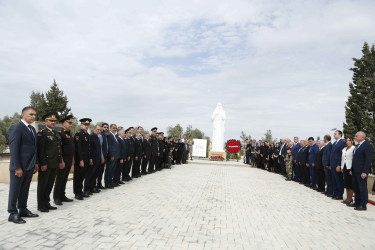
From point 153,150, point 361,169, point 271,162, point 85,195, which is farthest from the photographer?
point 271,162

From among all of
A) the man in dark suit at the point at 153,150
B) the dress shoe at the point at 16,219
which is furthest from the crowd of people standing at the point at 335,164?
the dress shoe at the point at 16,219

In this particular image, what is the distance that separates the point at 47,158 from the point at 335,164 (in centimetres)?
801

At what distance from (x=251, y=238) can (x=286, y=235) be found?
0.68 metres

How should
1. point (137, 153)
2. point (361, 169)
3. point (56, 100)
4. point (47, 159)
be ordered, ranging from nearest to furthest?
point (47, 159)
point (361, 169)
point (137, 153)
point (56, 100)

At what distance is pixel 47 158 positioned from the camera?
5.79m

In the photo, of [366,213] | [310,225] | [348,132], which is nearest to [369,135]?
[348,132]

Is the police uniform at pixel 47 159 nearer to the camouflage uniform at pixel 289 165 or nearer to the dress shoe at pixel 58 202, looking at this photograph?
the dress shoe at pixel 58 202

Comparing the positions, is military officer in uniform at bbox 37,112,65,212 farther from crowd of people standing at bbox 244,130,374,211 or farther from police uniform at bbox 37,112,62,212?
crowd of people standing at bbox 244,130,374,211

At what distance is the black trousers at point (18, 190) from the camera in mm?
4879

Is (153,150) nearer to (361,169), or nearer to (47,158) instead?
(47,158)

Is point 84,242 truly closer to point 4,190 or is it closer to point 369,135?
point 4,190

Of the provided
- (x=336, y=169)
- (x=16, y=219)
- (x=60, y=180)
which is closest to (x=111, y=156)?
(x=60, y=180)

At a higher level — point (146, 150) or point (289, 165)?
point (146, 150)

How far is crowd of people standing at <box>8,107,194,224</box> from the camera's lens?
16.3ft
